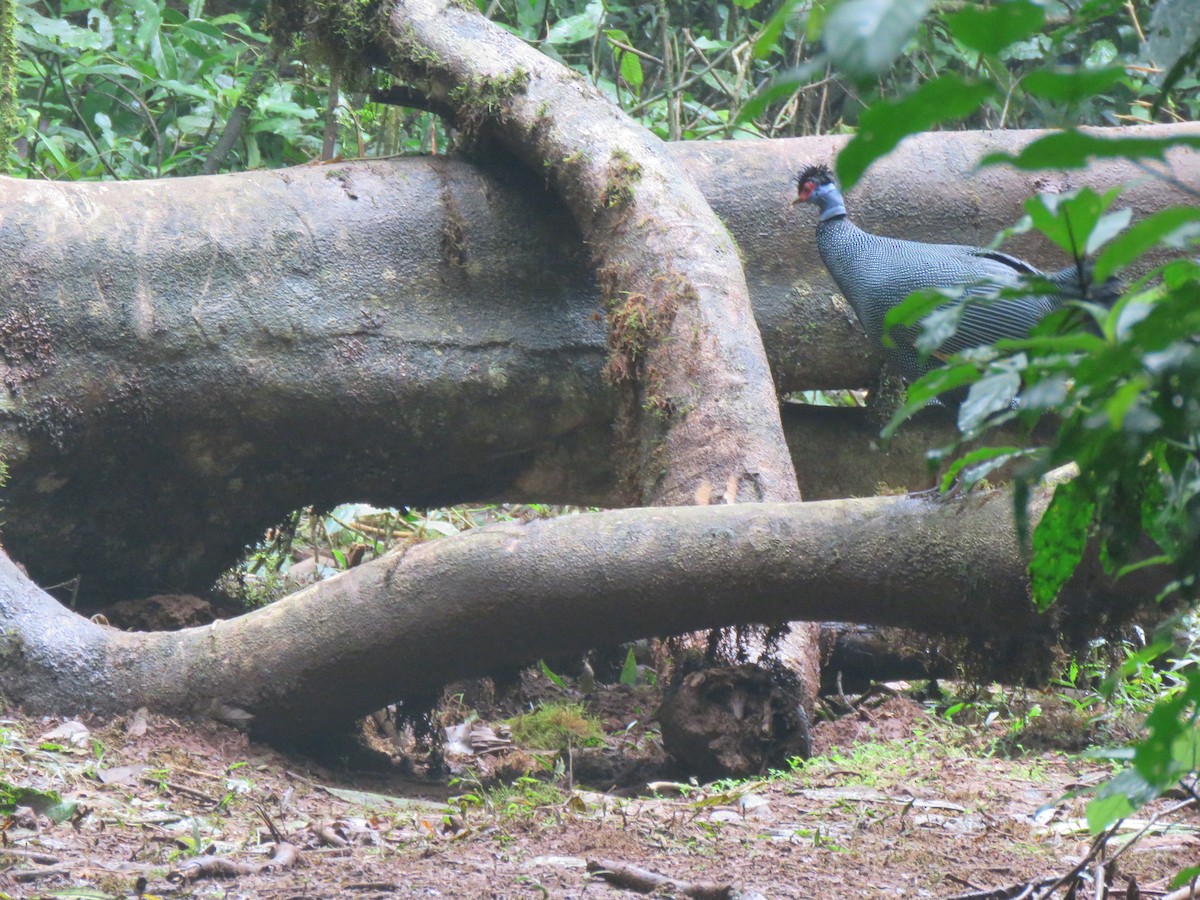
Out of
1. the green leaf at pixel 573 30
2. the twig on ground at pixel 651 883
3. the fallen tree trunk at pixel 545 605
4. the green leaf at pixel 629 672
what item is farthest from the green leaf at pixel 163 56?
the twig on ground at pixel 651 883

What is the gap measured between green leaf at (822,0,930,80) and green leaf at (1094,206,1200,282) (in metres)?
0.21

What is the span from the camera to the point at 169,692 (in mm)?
3352

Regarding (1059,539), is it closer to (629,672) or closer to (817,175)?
(629,672)

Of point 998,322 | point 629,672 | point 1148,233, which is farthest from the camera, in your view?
point 629,672

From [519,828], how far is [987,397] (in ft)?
5.79

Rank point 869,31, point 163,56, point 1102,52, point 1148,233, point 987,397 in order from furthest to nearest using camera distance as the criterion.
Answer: point 1102,52 → point 163,56 → point 987,397 → point 1148,233 → point 869,31

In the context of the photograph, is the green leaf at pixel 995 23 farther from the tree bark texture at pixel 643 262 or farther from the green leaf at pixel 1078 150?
the tree bark texture at pixel 643 262

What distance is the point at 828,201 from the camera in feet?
15.6

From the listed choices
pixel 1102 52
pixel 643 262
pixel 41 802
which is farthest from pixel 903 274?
pixel 1102 52

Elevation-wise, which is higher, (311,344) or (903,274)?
(903,274)

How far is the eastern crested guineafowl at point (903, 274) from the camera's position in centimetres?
405

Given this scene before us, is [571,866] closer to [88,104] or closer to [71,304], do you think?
[71,304]

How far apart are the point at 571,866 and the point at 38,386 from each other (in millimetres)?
2605

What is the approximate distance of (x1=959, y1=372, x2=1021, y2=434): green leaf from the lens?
1.12 metres
